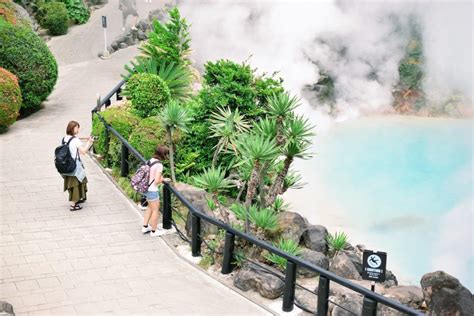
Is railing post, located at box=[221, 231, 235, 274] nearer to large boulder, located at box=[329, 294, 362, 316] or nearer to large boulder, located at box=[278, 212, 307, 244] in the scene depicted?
large boulder, located at box=[329, 294, 362, 316]

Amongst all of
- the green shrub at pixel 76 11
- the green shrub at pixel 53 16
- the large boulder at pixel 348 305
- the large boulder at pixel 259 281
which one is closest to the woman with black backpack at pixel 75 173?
the large boulder at pixel 259 281

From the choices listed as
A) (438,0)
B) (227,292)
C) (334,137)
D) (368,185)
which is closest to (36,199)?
(227,292)

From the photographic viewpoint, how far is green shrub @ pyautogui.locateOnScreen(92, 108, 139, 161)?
14555mm

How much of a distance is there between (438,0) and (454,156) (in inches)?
302

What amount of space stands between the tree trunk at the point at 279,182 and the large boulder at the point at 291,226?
1.93ft

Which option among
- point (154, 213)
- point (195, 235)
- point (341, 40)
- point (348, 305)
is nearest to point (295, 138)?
point (195, 235)

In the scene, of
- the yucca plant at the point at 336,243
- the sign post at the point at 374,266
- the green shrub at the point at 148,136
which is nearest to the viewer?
the sign post at the point at 374,266

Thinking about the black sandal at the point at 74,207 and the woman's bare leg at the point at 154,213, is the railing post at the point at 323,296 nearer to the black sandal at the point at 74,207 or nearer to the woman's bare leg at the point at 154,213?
the woman's bare leg at the point at 154,213

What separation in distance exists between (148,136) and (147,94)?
4.64 feet

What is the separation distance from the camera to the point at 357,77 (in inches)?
1059

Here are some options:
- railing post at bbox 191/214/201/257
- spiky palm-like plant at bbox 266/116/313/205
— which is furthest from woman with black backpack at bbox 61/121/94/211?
spiky palm-like plant at bbox 266/116/313/205

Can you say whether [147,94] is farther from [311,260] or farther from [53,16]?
[53,16]

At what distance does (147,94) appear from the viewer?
15.1 m

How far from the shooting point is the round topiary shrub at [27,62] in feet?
58.2
